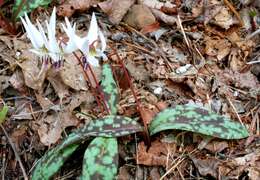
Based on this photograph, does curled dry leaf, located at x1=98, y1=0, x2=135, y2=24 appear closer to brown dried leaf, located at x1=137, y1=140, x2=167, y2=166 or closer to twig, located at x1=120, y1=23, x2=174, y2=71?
twig, located at x1=120, y1=23, x2=174, y2=71

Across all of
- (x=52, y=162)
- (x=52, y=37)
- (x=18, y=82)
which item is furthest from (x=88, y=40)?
(x=18, y=82)

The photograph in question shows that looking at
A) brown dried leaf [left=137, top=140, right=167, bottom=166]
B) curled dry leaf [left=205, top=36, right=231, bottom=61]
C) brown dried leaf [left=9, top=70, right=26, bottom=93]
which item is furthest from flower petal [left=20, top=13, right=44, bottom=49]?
curled dry leaf [left=205, top=36, right=231, bottom=61]

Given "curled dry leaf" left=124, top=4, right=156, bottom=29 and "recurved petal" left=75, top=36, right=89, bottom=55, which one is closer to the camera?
"recurved petal" left=75, top=36, right=89, bottom=55

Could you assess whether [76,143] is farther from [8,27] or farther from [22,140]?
[8,27]

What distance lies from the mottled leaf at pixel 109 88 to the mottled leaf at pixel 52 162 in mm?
247

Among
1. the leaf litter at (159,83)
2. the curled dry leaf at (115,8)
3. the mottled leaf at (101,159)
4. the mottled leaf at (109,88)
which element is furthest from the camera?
the curled dry leaf at (115,8)

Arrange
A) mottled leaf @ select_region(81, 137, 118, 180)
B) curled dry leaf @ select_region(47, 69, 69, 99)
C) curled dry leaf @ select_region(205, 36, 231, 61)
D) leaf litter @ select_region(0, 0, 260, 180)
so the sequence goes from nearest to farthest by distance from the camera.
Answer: mottled leaf @ select_region(81, 137, 118, 180), leaf litter @ select_region(0, 0, 260, 180), curled dry leaf @ select_region(47, 69, 69, 99), curled dry leaf @ select_region(205, 36, 231, 61)

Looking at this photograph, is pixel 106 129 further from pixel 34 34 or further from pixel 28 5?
pixel 28 5

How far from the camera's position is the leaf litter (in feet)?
6.20

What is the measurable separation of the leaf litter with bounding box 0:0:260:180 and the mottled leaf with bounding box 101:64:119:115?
6cm

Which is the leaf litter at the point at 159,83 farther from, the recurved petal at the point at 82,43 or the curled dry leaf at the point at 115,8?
the recurved petal at the point at 82,43

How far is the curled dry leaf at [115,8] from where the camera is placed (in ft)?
7.73

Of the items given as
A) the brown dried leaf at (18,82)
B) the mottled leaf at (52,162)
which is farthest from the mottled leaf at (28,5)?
the mottled leaf at (52,162)

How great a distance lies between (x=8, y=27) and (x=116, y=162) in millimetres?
982
